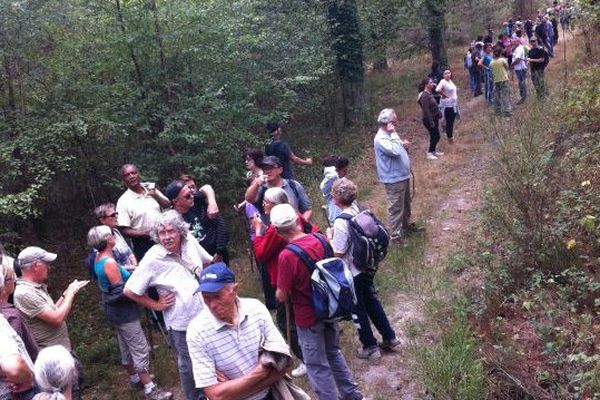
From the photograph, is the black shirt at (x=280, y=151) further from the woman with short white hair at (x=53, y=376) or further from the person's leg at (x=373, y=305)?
the woman with short white hair at (x=53, y=376)

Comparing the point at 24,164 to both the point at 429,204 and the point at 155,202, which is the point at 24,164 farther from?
Answer: the point at 429,204

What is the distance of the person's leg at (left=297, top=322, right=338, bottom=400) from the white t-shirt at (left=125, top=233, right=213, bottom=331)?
87 centimetres

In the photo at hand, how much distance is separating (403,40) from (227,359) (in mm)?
17834

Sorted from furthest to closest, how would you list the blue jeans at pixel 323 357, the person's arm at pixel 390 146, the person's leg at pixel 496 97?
the person's leg at pixel 496 97, the person's arm at pixel 390 146, the blue jeans at pixel 323 357

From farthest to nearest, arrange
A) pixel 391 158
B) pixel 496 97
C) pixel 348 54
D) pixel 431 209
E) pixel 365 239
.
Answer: pixel 348 54
pixel 496 97
pixel 431 209
pixel 391 158
pixel 365 239

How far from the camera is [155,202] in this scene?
611 centimetres

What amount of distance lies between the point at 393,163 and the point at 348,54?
8.74 meters

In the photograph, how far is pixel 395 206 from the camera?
7320mm

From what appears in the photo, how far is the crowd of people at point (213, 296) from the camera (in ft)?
9.78

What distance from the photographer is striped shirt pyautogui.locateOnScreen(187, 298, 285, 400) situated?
9.68 feet

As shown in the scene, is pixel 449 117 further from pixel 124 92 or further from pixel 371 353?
pixel 371 353

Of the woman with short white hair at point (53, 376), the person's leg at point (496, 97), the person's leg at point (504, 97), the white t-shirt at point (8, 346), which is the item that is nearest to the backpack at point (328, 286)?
the woman with short white hair at point (53, 376)

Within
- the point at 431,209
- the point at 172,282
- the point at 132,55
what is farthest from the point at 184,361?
the point at 132,55

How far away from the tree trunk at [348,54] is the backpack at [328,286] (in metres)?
11.1
